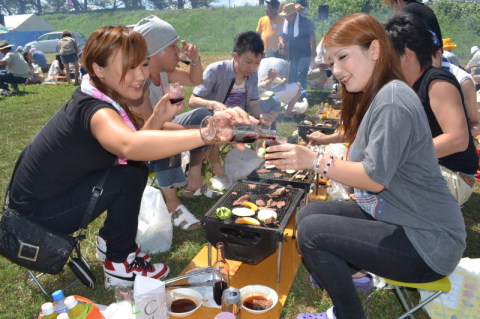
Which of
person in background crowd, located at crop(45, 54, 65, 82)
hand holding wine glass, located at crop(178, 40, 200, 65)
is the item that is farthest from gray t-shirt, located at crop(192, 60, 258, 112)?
person in background crowd, located at crop(45, 54, 65, 82)

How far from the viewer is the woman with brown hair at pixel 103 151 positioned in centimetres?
232

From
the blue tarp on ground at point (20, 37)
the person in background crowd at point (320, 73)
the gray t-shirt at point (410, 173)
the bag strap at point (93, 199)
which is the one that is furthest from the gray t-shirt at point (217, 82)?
the blue tarp on ground at point (20, 37)

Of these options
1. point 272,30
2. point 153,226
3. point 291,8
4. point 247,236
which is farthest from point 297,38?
point 247,236

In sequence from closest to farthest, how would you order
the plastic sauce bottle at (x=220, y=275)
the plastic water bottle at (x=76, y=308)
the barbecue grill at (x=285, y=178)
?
the plastic water bottle at (x=76, y=308) < the plastic sauce bottle at (x=220, y=275) < the barbecue grill at (x=285, y=178)

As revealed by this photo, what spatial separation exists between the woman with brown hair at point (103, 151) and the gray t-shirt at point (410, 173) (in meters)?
0.87

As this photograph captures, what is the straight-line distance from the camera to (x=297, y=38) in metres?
11.5

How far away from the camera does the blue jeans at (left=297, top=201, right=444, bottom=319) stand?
7.45 feet

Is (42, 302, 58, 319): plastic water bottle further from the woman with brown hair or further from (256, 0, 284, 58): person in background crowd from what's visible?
(256, 0, 284, 58): person in background crowd

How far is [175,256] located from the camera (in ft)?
12.4

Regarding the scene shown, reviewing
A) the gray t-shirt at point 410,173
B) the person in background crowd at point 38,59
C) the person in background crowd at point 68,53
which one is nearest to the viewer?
the gray t-shirt at point 410,173

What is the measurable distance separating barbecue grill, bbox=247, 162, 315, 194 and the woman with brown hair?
1.47 metres

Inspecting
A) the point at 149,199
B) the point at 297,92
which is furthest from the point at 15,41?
the point at 149,199

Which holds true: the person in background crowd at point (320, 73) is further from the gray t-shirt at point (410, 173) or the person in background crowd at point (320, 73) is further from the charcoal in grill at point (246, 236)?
the gray t-shirt at point (410, 173)

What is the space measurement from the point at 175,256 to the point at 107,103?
187 cm
